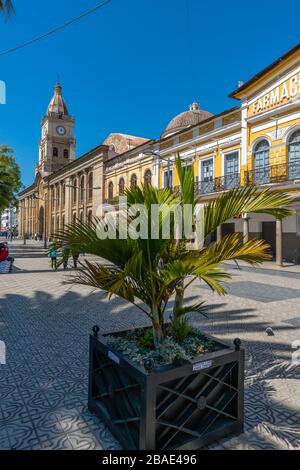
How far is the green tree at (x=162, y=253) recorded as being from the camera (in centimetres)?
272

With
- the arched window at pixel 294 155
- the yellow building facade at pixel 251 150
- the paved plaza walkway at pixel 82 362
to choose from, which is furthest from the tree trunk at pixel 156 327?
the arched window at pixel 294 155

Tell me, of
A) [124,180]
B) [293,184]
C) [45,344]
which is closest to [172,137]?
[124,180]

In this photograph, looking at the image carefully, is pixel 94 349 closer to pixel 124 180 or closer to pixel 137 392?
pixel 137 392

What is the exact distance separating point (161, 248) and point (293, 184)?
14.8 meters

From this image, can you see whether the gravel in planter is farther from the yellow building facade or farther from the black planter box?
the yellow building facade

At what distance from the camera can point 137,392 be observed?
2535 millimetres

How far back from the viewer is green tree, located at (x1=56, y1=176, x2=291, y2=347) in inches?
107

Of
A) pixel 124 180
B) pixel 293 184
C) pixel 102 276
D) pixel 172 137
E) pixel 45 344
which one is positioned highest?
pixel 172 137

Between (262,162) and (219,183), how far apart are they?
3086 mm

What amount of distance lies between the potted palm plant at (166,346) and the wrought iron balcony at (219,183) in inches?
673

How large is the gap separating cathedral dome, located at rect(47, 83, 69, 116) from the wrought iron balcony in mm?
52532

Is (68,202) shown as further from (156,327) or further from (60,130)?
(156,327)

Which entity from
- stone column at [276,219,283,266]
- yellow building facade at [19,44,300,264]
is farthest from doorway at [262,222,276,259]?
stone column at [276,219,283,266]

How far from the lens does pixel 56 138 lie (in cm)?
6278
